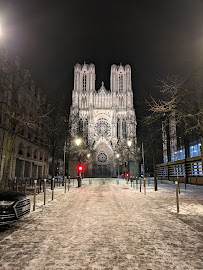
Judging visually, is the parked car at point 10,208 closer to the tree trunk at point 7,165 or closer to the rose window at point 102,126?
the tree trunk at point 7,165

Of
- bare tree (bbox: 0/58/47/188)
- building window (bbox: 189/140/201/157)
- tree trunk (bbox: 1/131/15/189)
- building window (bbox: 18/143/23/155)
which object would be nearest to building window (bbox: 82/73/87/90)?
building window (bbox: 18/143/23/155)

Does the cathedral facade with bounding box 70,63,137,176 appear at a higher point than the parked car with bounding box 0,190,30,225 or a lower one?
higher

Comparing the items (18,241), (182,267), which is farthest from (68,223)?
(182,267)

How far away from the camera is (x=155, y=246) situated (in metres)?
3.94

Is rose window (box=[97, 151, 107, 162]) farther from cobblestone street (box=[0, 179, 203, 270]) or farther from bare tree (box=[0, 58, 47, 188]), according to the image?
cobblestone street (box=[0, 179, 203, 270])

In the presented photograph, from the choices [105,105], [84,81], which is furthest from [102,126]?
[84,81]

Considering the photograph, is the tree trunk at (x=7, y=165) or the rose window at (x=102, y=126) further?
the rose window at (x=102, y=126)

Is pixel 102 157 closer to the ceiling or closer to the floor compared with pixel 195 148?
closer to the floor

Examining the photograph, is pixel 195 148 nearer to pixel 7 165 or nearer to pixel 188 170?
pixel 188 170

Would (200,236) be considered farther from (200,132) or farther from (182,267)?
(200,132)

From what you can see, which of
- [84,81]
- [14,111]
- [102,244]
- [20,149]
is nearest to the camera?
[102,244]

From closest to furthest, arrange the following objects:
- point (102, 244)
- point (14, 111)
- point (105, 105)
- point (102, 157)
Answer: point (102, 244), point (14, 111), point (102, 157), point (105, 105)

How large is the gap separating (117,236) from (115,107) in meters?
69.0

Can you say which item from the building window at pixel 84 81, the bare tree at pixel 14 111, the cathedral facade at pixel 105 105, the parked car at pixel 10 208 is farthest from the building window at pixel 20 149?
the building window at pixel 84 81
